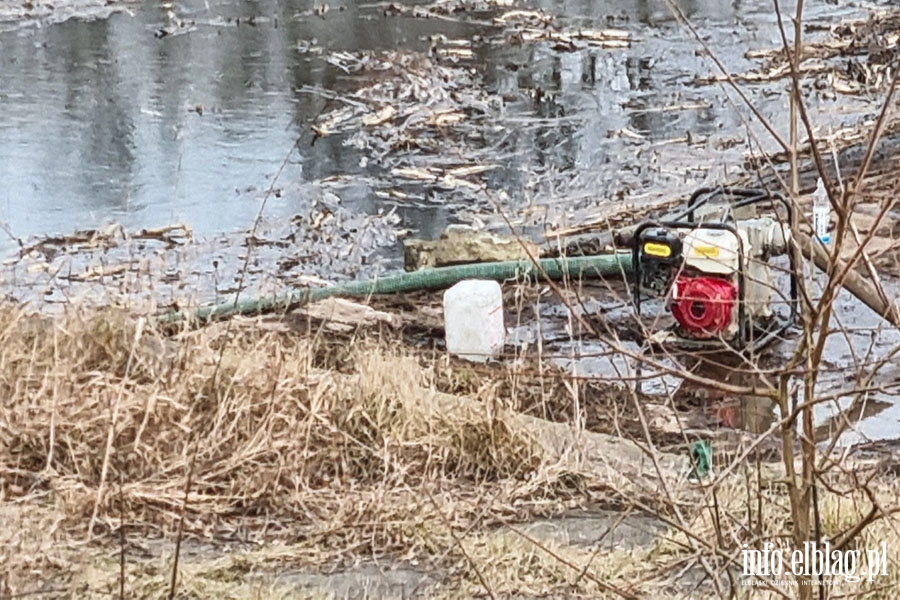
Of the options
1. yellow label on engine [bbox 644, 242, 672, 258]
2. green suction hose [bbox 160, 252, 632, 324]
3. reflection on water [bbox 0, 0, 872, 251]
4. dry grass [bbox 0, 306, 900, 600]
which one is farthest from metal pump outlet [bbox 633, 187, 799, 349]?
reflection on water [bbox 0, 0, 872, 251]

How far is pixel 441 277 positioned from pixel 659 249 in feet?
5.32

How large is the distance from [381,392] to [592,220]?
4498 mm

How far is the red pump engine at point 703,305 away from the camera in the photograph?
6273mm

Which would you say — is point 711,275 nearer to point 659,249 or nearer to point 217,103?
point 659,249

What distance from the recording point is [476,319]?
6516 mm

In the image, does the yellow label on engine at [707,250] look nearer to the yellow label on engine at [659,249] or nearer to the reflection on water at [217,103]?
the yellow label on engine at [659,249]

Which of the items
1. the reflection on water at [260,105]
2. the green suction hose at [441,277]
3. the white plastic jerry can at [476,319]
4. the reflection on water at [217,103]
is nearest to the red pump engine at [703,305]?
the green suction hose at [441,277]

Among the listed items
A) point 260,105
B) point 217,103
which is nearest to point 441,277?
point 260,105

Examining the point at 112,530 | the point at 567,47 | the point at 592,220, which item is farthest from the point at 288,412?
the point at 567,47

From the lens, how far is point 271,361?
16.9ft

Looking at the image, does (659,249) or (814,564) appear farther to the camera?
(659,249)

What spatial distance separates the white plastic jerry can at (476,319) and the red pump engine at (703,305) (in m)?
0.82

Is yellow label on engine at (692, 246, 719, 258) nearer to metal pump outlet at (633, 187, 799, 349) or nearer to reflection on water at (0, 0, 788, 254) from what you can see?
metal pump outlet at (633, 187, 799, 349)

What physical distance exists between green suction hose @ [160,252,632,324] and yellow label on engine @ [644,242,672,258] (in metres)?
0.53
